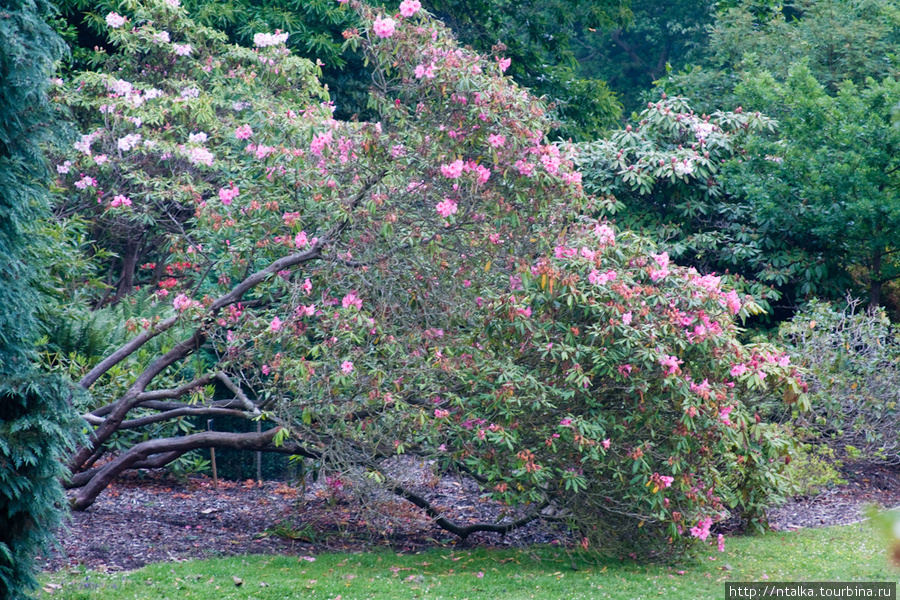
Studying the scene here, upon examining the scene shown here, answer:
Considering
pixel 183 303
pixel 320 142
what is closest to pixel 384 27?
pixel 320 142

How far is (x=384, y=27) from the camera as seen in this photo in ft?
18.9

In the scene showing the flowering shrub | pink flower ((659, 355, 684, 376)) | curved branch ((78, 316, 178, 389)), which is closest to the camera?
pink flower ((659, 355, 684, 376))

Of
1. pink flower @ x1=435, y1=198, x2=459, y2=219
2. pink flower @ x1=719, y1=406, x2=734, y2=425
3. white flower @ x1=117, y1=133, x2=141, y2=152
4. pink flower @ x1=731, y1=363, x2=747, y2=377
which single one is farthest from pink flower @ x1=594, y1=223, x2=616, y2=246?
white flower @ x1=117, y1=133, x2=141, y2=152

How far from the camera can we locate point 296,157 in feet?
20.4

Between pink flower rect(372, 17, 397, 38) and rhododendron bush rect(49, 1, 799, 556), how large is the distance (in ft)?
0.03

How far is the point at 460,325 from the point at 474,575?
6.11 feet

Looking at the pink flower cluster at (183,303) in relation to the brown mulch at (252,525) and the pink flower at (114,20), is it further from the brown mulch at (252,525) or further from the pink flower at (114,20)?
the pink flower at (114,20)

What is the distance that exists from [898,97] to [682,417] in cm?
561

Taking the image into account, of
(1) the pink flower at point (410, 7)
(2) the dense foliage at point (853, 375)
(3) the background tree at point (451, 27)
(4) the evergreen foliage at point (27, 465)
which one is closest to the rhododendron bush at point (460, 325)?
(1) the pink flower at point (410, 7)

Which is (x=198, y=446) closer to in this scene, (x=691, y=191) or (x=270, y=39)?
(x=270, y=39)

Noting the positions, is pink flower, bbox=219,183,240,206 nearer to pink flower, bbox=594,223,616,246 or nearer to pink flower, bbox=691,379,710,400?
pink flower, bbox=594,223,616,246

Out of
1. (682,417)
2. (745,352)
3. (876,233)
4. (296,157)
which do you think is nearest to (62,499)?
(296,157)

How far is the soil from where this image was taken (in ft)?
20.3

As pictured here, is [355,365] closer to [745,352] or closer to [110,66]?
[745,352]
